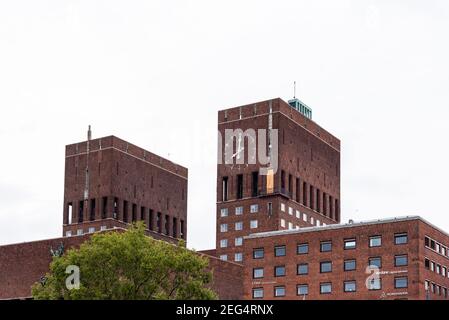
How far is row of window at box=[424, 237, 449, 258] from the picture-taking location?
12056cm

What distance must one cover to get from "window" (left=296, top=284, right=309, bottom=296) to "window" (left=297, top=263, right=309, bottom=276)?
163 centimetres

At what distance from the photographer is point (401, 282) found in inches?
4628

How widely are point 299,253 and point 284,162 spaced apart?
178 feet

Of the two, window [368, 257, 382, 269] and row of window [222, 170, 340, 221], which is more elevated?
row of window [222, 170, 340, 221]

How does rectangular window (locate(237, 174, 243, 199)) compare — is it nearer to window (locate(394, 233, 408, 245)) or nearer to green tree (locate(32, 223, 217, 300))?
window (locate(394, 233, 408, 245))

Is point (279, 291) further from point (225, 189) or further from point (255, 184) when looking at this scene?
point (225, 189)

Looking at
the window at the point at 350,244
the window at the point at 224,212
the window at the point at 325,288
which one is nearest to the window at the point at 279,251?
the window at the point at 325,288

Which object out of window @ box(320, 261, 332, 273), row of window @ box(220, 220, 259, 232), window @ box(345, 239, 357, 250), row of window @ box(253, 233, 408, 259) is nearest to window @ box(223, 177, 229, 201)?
row of window @ box(220, 220, 259, 232)

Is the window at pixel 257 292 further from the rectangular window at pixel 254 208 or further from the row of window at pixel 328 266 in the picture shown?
the rectangular window at pixel 254 208

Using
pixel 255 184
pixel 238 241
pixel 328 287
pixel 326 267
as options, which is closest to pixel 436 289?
pixel 328 287

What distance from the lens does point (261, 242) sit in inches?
5192
